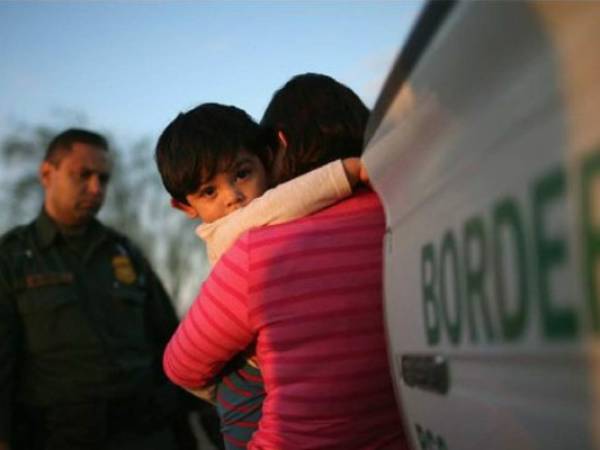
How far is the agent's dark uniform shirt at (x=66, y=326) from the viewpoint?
3652 mm

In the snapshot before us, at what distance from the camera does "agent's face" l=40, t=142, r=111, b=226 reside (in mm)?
4008

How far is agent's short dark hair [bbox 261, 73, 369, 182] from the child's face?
196 mm

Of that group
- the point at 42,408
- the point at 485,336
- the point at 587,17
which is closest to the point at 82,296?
the point at 42,408

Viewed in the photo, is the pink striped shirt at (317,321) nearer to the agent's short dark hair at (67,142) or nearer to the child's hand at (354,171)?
the child's hand at (354,171)

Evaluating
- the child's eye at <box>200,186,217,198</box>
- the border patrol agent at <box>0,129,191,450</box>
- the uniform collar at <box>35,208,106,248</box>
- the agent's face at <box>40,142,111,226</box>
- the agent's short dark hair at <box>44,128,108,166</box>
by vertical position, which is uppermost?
the agent's short dark hair at <box>44,128,108,166</box>

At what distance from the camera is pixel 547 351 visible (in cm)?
86

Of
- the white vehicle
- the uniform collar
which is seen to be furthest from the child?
the uniform collar

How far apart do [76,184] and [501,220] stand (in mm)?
3388

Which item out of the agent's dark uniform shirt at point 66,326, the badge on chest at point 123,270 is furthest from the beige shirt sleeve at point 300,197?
the badge on chest at point 123,270

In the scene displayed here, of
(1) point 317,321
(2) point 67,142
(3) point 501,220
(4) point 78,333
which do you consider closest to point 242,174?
(1) point 317,321

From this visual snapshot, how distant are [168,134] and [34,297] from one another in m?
1.77

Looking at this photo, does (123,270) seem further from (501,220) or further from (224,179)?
(501,220)

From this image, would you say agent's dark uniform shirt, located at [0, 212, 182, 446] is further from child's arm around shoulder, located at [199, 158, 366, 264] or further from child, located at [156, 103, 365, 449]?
child's arm around shoulder, located at [199, 158, 366, 264]

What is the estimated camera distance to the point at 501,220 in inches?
37.3
